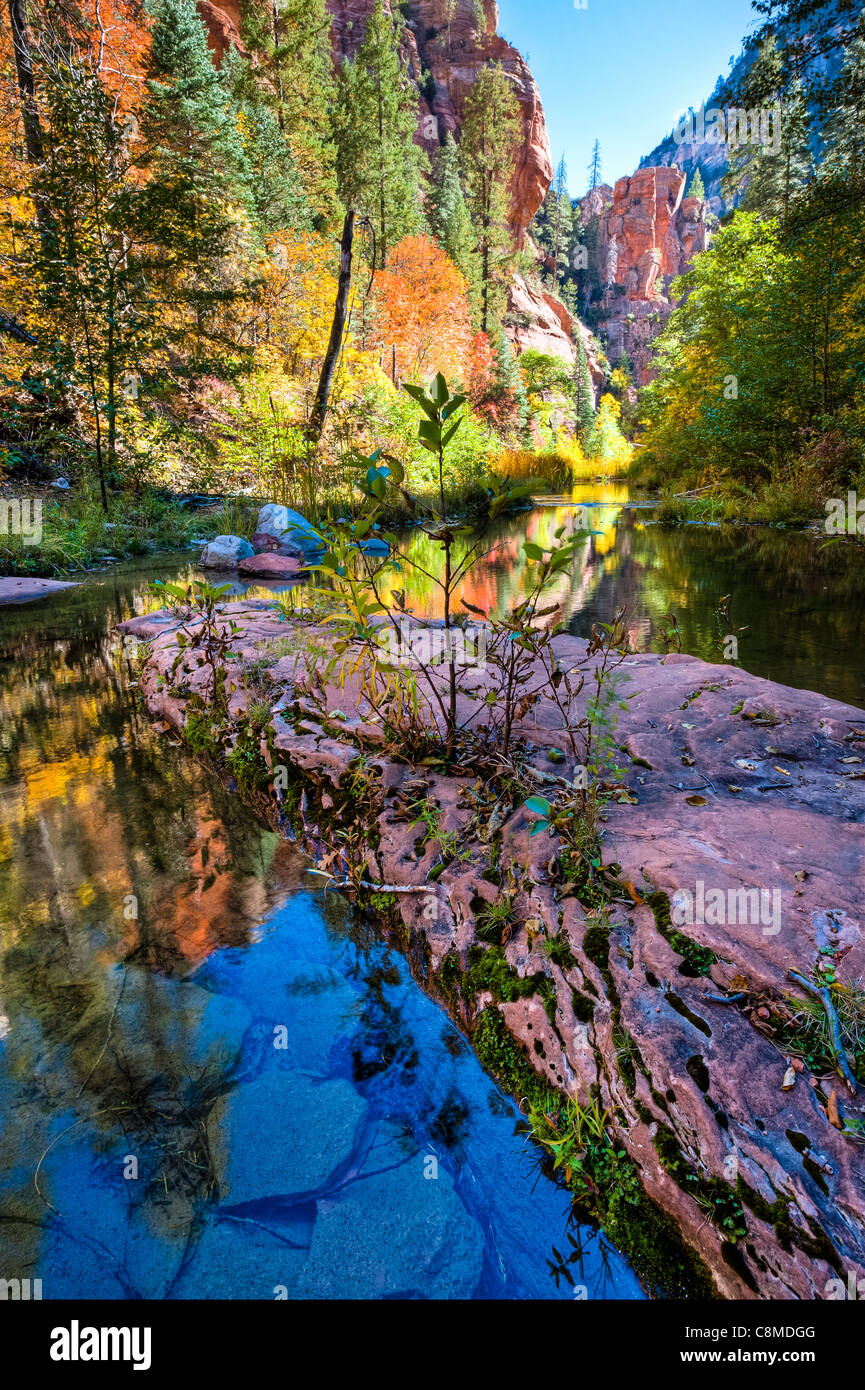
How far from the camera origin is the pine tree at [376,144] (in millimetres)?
31875

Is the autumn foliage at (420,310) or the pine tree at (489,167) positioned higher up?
the pine tree at (489,167)

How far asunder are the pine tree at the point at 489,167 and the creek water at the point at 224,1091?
1894 inches

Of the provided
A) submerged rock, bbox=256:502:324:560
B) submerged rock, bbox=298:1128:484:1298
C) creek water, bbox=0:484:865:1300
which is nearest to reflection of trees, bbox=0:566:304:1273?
creek water, bbox=0:484:865:1300

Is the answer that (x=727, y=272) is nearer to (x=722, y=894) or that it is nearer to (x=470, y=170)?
(x=722, y=894)

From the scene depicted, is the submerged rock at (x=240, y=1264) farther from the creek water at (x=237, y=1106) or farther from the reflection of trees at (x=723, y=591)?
the reflection of trees at (x=723, y=591)

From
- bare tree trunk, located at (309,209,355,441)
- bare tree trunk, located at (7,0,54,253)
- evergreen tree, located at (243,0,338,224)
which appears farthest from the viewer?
evergreen tree, located at (243,0,338,224)

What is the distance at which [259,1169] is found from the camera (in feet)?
4.79

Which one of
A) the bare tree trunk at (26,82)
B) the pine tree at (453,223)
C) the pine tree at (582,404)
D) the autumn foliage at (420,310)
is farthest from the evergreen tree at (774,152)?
the pine tree at (582,404)

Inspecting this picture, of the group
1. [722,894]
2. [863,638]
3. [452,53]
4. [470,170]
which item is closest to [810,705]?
[722,894]

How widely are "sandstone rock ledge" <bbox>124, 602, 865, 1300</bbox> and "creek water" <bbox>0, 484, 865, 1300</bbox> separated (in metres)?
0.19

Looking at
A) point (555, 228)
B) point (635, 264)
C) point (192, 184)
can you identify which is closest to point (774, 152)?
point (192, 184)

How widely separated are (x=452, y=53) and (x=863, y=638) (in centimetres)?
7134

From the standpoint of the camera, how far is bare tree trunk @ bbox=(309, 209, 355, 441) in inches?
519

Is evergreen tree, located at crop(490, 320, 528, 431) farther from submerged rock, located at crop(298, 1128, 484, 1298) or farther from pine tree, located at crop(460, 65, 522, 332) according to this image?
submerged rock, located at crop(298, 1128, 484, 1298)
